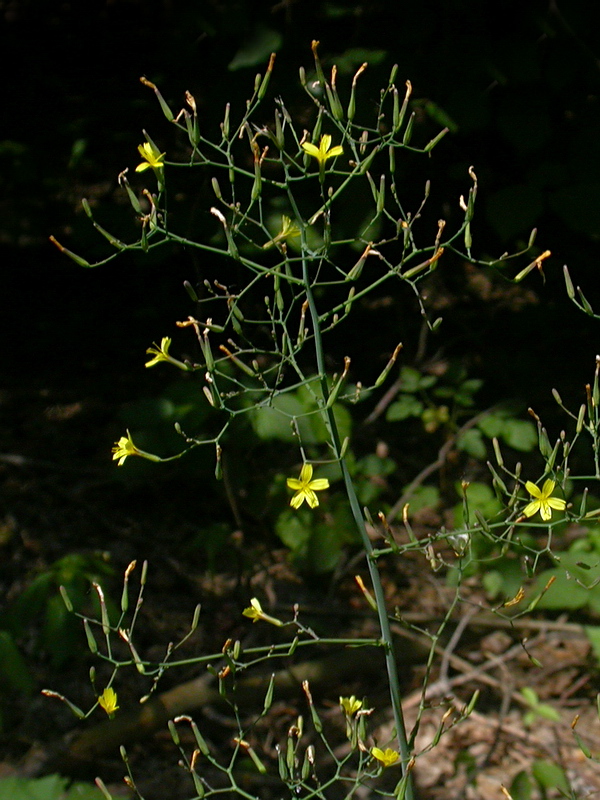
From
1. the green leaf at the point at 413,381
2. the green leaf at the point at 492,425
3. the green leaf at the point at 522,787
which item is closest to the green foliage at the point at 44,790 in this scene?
the green leaf at the point at 522,787

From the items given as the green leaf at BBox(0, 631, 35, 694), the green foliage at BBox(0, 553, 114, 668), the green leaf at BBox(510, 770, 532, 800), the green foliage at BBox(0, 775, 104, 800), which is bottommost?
the green leaf at BBox(510, 770, 532, 800)

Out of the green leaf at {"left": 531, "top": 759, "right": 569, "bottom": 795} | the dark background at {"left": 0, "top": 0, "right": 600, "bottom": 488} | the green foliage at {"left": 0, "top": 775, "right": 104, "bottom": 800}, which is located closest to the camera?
the green foliage at {"left": 0, "top": 775, "right": 104, "bottom": 800}

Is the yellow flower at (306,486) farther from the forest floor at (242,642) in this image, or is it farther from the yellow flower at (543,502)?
the forest floor at (242,642)

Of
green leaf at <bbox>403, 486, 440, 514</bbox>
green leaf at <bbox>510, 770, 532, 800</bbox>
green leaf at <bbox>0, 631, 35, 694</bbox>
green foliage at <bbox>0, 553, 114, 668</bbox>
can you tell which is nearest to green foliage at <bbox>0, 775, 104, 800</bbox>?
green leaf at <bbox>0, 631, 35, 694</bbox>

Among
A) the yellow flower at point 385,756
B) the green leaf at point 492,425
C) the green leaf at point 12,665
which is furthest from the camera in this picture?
the green leaf at point 492,425

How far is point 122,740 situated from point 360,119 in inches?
58.2

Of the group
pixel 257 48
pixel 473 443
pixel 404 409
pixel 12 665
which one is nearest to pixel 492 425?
pixel 473 443

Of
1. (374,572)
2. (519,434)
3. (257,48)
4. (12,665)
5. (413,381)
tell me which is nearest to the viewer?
(374,572)

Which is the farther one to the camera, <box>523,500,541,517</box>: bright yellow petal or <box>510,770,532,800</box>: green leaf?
<box>510,770,532,800</box>: green leaf

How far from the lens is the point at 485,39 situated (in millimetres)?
2459

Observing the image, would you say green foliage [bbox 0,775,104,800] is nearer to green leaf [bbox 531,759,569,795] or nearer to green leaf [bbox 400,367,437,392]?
green leaf [bbox 531,759,569,795]

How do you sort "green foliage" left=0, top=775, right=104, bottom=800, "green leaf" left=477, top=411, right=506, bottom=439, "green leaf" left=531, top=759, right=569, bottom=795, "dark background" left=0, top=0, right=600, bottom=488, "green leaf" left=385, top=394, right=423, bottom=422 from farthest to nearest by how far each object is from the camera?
1. "green leaf" left=385, top=394, right=423, bottom=422
2. "green leaf" left=477, top=411, right=506, bottom=439
3. "dark background" left=0, top=0, right=600, bottom=488
4. "green leaf" left=531, top=759, right=569, bottom=795
5. "green foliage" left=0, top=775, right=104, bottom=800

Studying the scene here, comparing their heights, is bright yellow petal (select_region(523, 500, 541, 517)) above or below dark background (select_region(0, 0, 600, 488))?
above

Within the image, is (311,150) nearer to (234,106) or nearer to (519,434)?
(234,106)
